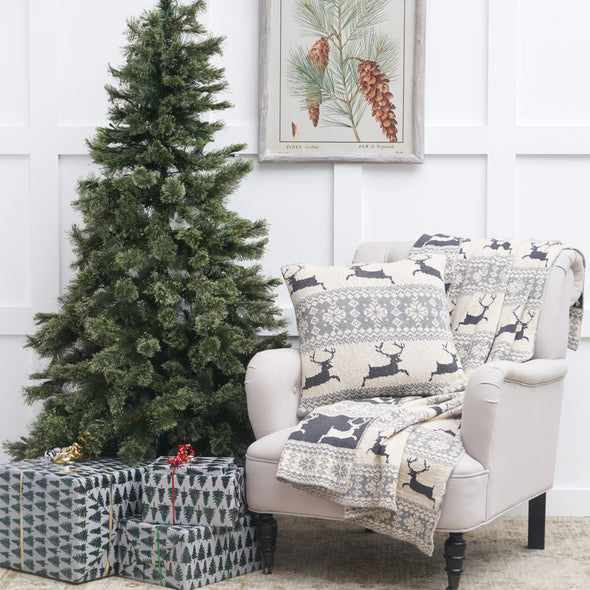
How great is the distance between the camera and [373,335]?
7.58 feet

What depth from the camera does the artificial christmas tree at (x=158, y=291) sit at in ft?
7.91

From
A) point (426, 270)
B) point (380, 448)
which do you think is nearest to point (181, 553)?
point (380, 448)

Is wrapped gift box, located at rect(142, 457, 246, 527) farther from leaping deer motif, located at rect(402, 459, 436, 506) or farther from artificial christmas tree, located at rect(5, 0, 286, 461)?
leaping deer motif, located at rect(402, 459, 436, 506)

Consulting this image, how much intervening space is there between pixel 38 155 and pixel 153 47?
30.2 inches

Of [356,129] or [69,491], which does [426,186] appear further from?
[69,491]

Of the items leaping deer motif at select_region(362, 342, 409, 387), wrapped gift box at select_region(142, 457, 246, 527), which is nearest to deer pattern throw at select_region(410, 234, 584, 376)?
leaping deer motif at select_region(362, 342, 409, 387)

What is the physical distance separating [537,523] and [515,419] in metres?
0.58

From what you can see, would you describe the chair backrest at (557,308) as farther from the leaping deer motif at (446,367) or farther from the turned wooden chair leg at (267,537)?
the turned wooden chair leg at (267,537)

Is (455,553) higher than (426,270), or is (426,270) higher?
(426,270)

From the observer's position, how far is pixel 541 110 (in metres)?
2.97

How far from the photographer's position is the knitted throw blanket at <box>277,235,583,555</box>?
6.33 feet

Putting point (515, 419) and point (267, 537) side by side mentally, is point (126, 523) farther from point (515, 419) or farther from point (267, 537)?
point (515, 419)

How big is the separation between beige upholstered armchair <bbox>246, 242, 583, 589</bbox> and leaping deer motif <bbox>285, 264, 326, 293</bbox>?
0.19 metres

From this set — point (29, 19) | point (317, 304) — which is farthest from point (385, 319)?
point (29, 19)
